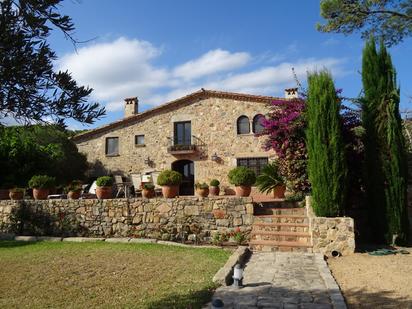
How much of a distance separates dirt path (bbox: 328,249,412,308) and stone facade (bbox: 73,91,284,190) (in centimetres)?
1214

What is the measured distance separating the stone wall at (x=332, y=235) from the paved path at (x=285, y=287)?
26.5 inches

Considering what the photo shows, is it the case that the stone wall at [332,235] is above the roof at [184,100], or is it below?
below

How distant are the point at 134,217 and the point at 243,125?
10.8 metres

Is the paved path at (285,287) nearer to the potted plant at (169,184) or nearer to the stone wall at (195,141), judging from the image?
the potted plant at (169,184)

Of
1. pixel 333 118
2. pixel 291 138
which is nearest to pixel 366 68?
pixel 333 118

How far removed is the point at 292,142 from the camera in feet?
32.4

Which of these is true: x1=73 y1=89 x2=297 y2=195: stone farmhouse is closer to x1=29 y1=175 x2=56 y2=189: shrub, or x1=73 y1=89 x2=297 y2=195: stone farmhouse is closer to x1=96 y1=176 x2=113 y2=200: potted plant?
x1=96 y1=176 x2=113 y2=200: potted plant

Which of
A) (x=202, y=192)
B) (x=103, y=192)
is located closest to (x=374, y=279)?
(x=202, y=192)

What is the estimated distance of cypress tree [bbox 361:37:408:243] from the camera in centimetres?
860

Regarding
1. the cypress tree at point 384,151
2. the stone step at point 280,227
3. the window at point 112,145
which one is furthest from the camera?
the window at point 112,145

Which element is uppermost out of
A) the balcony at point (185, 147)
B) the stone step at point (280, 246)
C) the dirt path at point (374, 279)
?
the balcony at point (185, 147)

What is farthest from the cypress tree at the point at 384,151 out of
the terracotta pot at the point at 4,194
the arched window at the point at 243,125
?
the terracotta pot at the point at 4,194

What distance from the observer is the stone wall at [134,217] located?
963 centimetres

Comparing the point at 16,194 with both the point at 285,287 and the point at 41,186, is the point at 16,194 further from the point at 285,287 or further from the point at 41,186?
the point at 285,287
